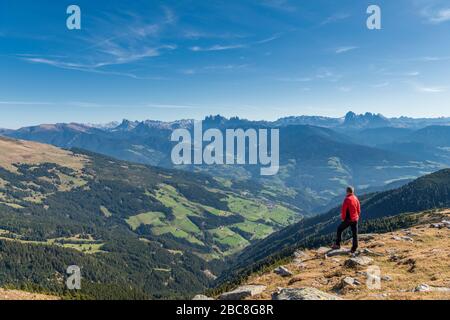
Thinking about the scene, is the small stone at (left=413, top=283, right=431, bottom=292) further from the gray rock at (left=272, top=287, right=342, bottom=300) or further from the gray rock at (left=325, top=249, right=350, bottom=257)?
the gray rock at (left=325, top=249, right=350, bottom=257)

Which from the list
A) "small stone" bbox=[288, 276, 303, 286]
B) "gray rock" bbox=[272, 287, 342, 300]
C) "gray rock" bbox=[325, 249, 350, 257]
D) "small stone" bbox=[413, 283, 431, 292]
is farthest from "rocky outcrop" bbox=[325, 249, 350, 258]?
"gray rock" bbox=[272, 287, 342, 300]

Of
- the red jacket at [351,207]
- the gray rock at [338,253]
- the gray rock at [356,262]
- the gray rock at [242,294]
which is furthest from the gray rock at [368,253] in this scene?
the gray rock at [242,294]

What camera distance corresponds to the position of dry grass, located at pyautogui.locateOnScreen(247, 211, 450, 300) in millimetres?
29578

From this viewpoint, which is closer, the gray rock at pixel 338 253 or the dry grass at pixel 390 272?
the dry grass at pixel 390 272

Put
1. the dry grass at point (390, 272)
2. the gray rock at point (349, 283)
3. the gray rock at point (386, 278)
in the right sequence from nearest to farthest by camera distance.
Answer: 1. the dry grass at point (390, 272)
2. the gray rock at point (349, 283)
3. the gray rock at point (386, 278)

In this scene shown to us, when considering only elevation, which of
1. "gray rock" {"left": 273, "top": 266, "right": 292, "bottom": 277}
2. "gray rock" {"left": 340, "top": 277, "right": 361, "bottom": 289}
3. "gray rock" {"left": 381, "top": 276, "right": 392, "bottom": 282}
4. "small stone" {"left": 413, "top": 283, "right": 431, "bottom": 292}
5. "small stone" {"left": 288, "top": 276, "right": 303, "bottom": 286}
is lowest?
"gray rock" {"left": 273, "top": 266, "right": 292, "bottom": 277}

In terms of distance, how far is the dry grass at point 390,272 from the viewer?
29578mm

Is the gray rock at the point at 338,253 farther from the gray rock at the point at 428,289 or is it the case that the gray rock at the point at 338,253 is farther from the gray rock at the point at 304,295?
the gray rock at the point at 304,295

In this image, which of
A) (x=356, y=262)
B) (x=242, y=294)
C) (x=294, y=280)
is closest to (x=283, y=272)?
(x=294, y=280)

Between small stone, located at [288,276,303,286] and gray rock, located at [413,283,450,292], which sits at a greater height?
gray rock, located at [413,283,450,292]
